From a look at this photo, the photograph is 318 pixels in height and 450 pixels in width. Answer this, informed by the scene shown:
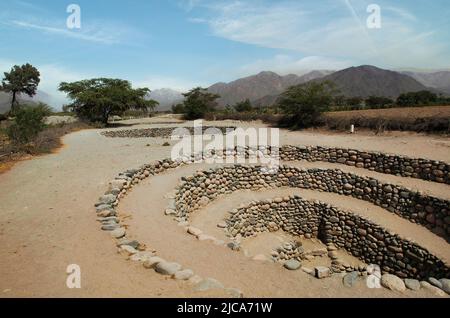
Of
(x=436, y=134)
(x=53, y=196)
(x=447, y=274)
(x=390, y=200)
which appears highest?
(x=436, y=134)

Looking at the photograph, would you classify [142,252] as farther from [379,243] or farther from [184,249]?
[379,243]

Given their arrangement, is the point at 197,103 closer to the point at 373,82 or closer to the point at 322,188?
the point at 322,188

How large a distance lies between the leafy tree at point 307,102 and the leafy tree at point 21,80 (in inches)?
1539

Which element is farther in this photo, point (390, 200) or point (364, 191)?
point (364, 191)

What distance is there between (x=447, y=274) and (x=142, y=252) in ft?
23.4

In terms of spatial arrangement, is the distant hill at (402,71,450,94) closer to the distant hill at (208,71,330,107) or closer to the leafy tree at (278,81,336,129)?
the distant hill at (208,71,330,107)

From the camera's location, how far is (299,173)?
40.4ft

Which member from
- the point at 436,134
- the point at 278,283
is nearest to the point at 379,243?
the point at 278,283

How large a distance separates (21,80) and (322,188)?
47.6m

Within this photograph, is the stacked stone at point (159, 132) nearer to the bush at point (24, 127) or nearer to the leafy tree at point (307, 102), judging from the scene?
the leafy tree at point (307, 102)

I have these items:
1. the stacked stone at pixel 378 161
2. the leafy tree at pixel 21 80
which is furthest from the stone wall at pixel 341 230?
the leafy tree at pixel 21 80

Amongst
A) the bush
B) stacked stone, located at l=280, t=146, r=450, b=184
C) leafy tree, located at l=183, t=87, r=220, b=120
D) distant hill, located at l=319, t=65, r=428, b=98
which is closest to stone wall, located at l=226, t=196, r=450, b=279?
stacked stone, located at l=280, t=146, r=450, b=184
